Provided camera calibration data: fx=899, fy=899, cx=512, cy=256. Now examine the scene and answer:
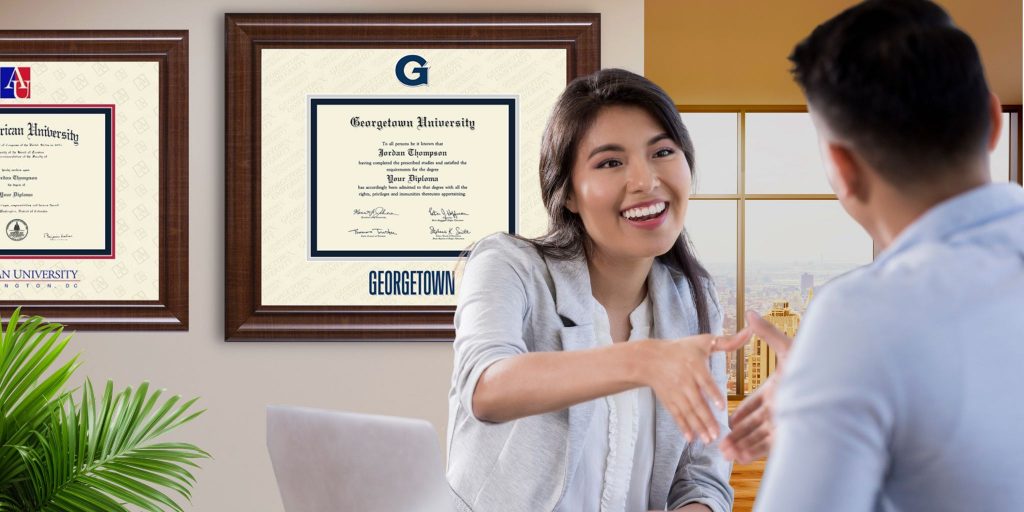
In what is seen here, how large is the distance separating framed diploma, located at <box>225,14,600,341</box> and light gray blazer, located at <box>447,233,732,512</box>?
64.1 inches

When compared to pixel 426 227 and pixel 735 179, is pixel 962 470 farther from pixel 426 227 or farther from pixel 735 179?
pixel 735 179

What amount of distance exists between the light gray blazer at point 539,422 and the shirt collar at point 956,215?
0.73 m

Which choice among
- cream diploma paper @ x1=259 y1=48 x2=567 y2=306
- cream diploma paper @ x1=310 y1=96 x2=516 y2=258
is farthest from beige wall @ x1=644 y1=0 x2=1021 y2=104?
cream diploma paper @ x1=310 y1=96 x2=516 y2=258

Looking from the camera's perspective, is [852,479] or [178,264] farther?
[178,264]

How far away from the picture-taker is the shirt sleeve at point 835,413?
54cm

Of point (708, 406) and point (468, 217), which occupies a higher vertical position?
point (468, 217)

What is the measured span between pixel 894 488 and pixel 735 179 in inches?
293

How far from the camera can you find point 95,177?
3.19m

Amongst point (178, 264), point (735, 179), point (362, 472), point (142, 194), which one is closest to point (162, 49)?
point (142, 194)

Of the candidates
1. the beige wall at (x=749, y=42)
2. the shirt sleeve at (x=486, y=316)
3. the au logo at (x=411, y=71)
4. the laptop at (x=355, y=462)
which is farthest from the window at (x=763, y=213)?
the laptop at (x=355, y=462)

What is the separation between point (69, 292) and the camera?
3207mm

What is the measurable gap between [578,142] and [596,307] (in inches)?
11.2

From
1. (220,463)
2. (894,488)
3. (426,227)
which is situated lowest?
(220,463)
